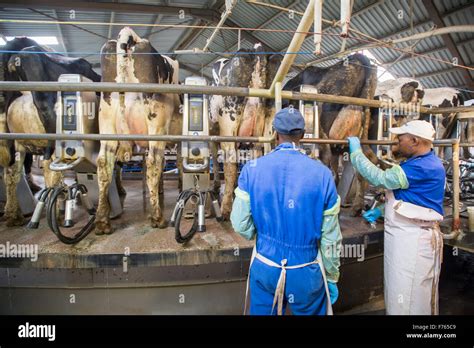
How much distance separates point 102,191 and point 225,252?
157 centimetres

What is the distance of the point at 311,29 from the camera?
6.84m

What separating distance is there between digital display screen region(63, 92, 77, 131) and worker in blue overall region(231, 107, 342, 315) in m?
2.20

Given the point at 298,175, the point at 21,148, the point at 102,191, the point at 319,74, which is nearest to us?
the point at 298,175

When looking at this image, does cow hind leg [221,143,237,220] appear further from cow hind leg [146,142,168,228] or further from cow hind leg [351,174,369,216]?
cow hind leg [351,174,369,216]

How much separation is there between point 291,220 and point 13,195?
3.37m

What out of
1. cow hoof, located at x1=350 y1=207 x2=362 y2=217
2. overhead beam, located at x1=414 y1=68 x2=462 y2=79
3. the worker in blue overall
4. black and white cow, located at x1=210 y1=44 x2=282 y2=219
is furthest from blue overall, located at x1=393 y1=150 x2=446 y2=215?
overhead beam, located at x1=414 y1=68 x2=462 y2=79

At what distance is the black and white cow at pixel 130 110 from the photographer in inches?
115

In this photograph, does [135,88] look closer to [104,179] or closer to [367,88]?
[104,179]

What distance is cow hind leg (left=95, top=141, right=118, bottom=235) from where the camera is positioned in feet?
9.43

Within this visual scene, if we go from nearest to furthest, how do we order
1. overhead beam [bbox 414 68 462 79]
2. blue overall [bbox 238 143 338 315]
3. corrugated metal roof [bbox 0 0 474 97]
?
blue overall [bbox 238 143 338 315]
corrugated metal roof [bbox 0 0 474 97]
overhead beam [bbox 414 68 462 79]

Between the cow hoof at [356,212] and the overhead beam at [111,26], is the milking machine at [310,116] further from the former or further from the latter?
the overhead beam at [111,26]
